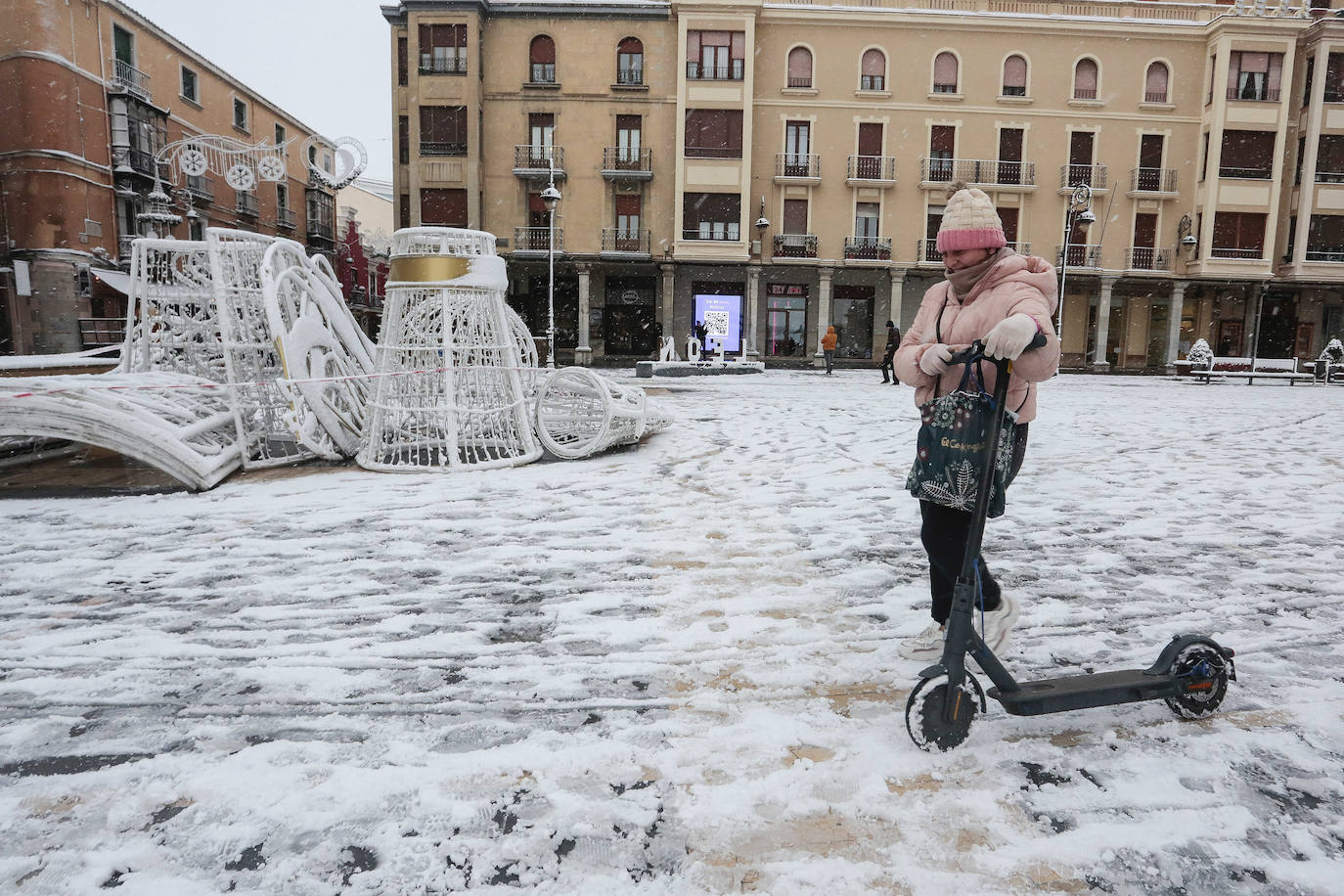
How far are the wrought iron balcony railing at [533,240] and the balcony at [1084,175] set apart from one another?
18.8 metres

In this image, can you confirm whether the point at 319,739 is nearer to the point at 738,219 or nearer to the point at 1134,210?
the point at 738,219

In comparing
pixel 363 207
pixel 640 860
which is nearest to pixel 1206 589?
pixel 640 860

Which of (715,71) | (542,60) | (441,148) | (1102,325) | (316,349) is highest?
(542,60)

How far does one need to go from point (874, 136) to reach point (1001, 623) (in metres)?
29.9

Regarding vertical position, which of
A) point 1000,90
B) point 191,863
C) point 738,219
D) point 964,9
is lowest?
point 191,863

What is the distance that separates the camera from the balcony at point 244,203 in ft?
106

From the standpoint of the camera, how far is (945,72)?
95.1 feet

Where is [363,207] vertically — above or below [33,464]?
above

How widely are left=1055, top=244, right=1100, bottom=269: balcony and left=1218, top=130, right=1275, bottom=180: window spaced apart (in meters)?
5.20

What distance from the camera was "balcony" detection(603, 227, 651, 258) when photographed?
29344 mm

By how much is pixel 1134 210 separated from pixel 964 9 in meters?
9.93

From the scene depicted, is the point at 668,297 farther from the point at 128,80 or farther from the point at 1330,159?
the point at 1330,159

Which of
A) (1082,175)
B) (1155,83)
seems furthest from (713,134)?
(1155,83)

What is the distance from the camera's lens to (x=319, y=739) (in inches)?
92.3
